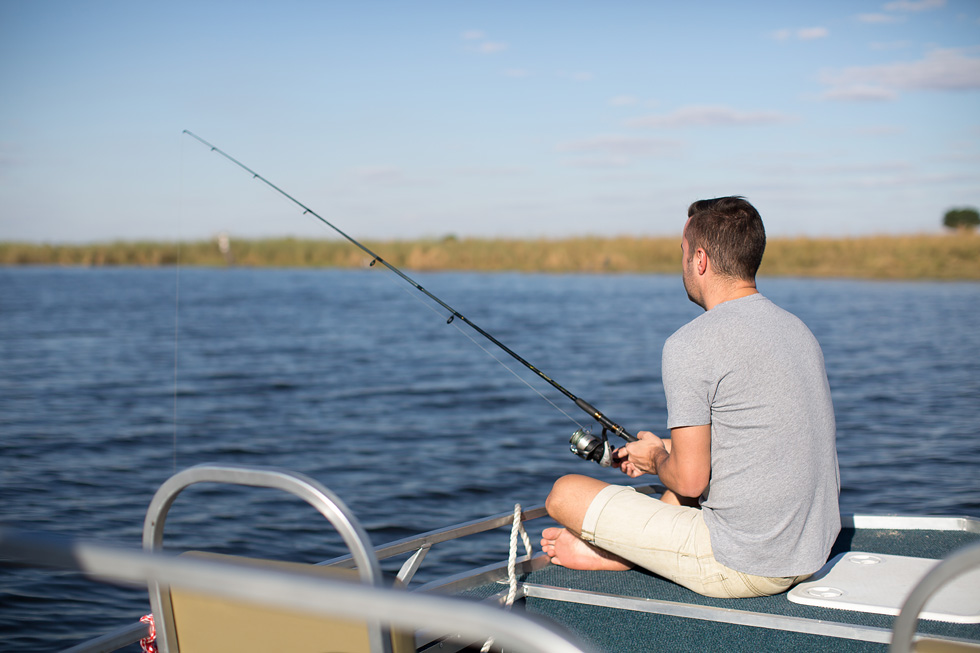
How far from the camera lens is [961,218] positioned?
4781cm

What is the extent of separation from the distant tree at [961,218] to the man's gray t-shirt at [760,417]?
50.1 meters

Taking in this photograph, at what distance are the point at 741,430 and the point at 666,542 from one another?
50 cm

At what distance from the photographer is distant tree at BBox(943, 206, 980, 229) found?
153ft

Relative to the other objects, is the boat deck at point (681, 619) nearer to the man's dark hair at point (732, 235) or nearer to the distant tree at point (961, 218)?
the man's dark hair at point (732, 235)

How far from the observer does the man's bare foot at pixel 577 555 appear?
3148mm

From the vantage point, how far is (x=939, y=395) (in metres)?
11.3

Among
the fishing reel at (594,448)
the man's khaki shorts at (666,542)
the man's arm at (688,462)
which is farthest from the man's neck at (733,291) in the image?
the fishing reel at (594,448)

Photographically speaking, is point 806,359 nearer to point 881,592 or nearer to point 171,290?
point 881,592

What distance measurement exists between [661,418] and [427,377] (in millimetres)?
4227

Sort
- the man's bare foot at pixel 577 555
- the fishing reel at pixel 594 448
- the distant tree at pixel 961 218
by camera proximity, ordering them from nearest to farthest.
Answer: the man's bare foot at pixel 577 555 < the fishing reel at pixel 594 448 < the distant tree at pixel 961 218

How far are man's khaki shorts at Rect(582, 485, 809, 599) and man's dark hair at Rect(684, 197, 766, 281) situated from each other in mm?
820

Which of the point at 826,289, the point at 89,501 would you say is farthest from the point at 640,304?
the point at 89,501

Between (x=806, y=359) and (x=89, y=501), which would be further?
(x=89, y=501)

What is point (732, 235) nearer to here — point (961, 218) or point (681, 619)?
point (681, 619)
